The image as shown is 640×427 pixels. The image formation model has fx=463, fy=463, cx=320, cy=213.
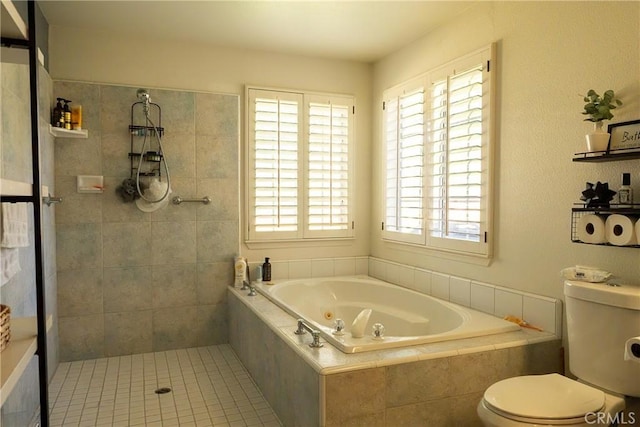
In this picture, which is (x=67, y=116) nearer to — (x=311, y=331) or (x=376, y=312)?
(x=311, y=331)

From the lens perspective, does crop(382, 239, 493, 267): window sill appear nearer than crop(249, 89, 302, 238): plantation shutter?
Yes

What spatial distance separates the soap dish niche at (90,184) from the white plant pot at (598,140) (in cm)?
306

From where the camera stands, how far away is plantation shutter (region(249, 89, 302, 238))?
374 cm

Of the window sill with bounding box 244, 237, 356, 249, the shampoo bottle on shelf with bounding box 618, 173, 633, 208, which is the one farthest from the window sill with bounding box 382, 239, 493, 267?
the shampoo bottle on shelf with bounding box 618, 173, 633, 208

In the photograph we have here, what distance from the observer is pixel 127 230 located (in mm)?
3447

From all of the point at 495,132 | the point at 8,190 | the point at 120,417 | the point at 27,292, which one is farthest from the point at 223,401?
the point at 495,132

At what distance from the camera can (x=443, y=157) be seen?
3.07 metres

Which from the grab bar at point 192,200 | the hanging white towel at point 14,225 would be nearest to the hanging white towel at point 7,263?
the hanging white towel at point 14,225

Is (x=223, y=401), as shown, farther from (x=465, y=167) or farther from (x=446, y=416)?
(x=465, y=167)

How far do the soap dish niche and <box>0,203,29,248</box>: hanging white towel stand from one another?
1.58 metres

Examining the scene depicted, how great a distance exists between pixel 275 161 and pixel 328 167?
472 mm

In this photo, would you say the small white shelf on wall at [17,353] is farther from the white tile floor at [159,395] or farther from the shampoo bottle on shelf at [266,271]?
the shampoo bottle on shelf at [266,271]

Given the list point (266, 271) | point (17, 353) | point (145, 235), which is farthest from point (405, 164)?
point (17, 353)

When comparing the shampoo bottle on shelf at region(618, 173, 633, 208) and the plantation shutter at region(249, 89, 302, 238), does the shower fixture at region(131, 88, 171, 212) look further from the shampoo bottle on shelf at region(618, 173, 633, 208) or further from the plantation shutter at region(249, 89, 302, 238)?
the shampoo bottle on shelf at region(618, 173, 633, 208)
